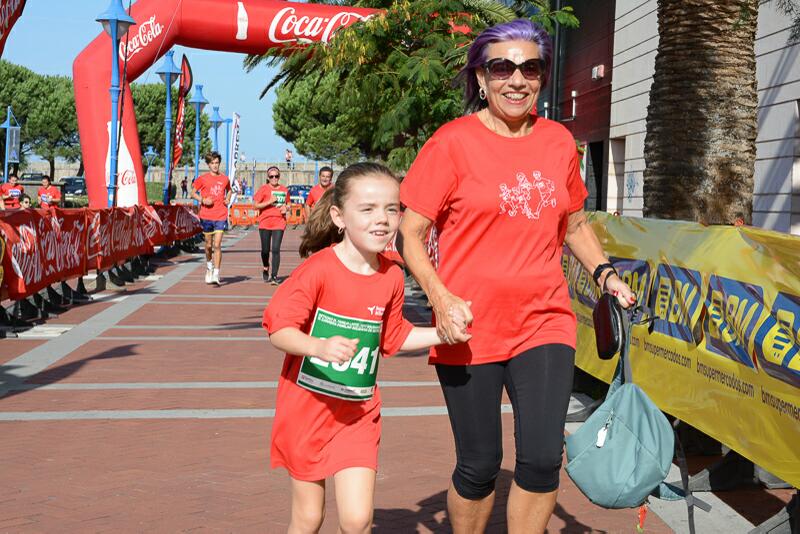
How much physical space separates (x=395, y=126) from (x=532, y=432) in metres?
11.1

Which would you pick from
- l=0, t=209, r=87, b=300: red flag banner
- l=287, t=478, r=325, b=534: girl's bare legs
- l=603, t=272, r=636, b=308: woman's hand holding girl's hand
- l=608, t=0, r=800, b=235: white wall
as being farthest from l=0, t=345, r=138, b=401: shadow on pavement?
l=608, t=0, r=800, b=235: white wall

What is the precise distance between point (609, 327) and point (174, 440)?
360cm

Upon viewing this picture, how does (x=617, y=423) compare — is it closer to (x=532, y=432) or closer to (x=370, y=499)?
(x=532, y=432)

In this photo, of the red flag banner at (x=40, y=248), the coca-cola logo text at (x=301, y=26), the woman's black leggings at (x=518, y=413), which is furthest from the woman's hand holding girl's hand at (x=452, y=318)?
the coca-cola logo text at (x=301, y=26)

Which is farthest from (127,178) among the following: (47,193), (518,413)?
(518,413)

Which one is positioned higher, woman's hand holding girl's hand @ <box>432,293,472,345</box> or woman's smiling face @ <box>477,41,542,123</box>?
woman's smiling face @ <box>477,41,542,123</box>

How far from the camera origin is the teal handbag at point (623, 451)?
3646 mm

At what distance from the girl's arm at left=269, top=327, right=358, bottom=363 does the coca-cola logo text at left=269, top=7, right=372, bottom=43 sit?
68.0 ft

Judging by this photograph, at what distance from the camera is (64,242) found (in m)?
13.8

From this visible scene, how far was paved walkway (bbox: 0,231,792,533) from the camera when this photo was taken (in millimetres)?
5090

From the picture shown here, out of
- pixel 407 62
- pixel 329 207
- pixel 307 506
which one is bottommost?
pixel 307 506

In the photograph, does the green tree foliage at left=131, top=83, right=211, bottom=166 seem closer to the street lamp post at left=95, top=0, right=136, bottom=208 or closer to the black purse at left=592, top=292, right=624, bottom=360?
the street lamp post at left=95, top=0, right=136, bottom=208

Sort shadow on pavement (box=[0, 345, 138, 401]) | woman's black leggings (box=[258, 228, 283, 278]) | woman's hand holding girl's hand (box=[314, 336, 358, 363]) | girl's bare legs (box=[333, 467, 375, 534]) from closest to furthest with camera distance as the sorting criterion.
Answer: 1. woman's hand holding girl's hand (box=[314, 336, 358, 363])
2. girl's bare legs (box=[333, 467, 375, 534])
3. shadow on pavement (box=[0, 345, 138, 401])
4. woman's black leggings (box=[258, 228, 283, 278])

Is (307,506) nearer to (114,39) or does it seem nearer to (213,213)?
(213,213)
